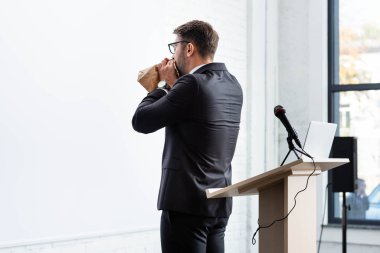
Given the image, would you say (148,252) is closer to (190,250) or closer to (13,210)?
(13,210)

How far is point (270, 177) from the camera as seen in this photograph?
259 cm

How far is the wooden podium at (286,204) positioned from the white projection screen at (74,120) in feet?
4.64

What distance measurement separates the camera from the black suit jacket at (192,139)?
2.71 metres

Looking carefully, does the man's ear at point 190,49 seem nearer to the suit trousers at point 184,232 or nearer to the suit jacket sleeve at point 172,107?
the suit jacket sleeve at point 172,107

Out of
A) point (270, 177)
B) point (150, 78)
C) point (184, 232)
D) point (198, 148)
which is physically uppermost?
Result: point (150, 78)

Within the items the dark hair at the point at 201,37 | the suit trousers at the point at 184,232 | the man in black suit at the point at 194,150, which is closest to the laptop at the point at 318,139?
the man in black suit at the point at 194,150

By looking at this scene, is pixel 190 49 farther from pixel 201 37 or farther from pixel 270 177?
pixel 270 177

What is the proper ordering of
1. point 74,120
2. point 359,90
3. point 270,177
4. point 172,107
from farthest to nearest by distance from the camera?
1. point 359,90
2. point 74,120
3. point 172,107
4. point 270,177

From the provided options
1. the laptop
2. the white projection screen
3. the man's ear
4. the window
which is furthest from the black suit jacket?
the window

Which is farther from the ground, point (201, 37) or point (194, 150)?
point (201, 37)

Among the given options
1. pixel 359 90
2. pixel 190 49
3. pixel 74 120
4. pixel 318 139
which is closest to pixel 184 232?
pixel 318 139

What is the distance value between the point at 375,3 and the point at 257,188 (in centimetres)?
390

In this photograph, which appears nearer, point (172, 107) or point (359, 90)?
point (172, 107)

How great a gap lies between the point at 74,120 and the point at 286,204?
1.76 metres
